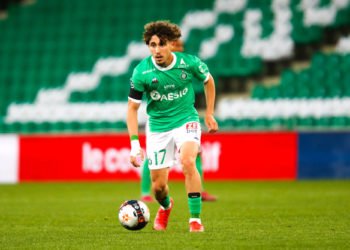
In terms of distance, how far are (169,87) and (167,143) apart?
0.53 m

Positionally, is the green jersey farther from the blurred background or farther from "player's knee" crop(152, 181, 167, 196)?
the blurred background

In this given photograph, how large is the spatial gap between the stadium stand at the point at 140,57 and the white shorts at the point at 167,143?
10046mm

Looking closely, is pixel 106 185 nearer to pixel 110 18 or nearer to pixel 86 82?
pixel 86 82

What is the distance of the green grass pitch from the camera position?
6.84 meters

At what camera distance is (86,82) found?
21422mm

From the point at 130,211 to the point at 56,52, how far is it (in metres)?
15.5

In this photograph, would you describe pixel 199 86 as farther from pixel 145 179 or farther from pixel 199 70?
pixel 199 70

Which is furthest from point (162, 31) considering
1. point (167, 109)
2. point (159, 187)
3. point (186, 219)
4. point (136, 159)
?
point (186, 219)

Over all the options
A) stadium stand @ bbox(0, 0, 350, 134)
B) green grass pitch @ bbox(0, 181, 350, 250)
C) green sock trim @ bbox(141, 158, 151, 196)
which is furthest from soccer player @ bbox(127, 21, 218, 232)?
stadium stand @ bbox(0, 0, 350, 134)

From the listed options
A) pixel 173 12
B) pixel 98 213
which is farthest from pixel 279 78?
pixel 98 213

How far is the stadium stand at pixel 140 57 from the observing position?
18703 mm

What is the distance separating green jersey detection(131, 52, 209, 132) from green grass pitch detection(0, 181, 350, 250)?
3.40ft

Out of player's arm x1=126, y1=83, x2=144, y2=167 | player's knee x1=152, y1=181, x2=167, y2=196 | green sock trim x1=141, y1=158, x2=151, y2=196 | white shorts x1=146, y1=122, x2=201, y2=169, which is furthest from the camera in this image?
green sock trim x1=141, y1=158, x2=151, y2=196

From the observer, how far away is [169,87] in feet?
25.5
